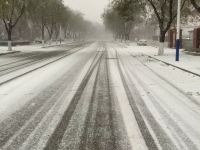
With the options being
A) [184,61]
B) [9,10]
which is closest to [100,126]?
[184,61]

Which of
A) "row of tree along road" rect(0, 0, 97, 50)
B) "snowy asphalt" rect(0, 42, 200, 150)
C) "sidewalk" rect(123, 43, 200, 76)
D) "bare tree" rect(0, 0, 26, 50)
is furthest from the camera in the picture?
"row of tree along road" rect(0, 0, 97, 50)

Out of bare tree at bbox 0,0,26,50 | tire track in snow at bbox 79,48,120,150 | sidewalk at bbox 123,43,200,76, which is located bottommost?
tire track in snow at bbox 79,48,120,150

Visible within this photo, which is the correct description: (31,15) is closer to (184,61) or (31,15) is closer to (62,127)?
(184,61)

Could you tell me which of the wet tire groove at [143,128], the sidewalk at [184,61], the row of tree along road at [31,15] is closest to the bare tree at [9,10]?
the row of tree along road at [31,15]

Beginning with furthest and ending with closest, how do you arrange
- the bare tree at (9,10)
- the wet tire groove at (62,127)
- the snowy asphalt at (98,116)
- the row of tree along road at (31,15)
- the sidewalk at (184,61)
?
1. the row of tree along road at (31,15)
2. the bare tree at (9,10)
3. the sidewalk at (184,61)
4. the snowy asphalt at (98,116)
5. the wet tire groove at (62,127)

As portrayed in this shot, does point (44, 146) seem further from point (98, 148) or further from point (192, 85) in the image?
point (192, 85)

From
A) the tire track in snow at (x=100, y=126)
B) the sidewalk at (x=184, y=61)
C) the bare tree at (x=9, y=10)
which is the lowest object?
the tire track in snow at (x=100, y=126)

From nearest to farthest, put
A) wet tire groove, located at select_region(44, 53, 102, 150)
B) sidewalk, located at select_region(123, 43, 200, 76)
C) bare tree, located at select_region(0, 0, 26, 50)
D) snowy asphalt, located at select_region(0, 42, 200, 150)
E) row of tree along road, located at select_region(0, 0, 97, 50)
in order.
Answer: wet tire groove, located at select_region(44, 53, 102, 150) → snowy asphalt, located at select_region(0, 42, 200, 150) → sidewalk, located at select_region(123, 43, 200, 76) → bare tree, located at select_region(0, 0, 26, 50) → row of tree along road, located at select_region(0, 0, 97, 50)

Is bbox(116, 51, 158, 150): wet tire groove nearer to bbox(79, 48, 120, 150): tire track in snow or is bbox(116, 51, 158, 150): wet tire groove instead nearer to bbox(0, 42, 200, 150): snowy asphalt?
bbox(0, 42, 200, 150): snowy asphalt

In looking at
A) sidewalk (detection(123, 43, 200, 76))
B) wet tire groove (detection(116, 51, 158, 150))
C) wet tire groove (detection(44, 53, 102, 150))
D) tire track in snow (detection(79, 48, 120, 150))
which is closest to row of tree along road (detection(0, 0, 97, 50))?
sidewalk (detection(123, 43, 200, 76))

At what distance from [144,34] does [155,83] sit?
163 m

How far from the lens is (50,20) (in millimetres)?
76375

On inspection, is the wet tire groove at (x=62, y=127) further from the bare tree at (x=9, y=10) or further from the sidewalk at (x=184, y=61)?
the bare tree at (x=9, y=10)

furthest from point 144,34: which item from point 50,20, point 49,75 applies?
point 49,75
